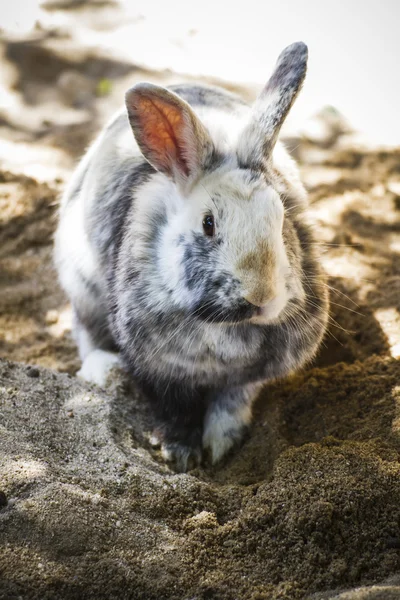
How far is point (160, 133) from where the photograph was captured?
3.15m

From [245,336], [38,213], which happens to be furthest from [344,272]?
[38,213]

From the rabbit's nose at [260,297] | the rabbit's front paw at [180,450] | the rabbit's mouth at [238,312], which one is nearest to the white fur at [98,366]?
the rabbit's front paw at [180,450]

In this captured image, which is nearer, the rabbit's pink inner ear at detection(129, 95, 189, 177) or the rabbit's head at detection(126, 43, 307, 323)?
the rabbit's head at detection(126, 43, 307, 323)

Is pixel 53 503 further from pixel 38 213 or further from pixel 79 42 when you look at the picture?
pixel 79 42

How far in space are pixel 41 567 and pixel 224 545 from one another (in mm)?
744

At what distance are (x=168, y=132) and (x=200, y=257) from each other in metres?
0.68

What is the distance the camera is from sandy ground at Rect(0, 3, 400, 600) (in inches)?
98.5

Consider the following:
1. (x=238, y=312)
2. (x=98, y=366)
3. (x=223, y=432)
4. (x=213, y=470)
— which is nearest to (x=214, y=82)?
(x=98, y=366)

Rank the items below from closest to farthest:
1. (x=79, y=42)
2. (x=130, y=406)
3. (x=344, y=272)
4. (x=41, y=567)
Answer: (x=41, y=567)
(x=130, y=406)
(x=344, y=272)
(x=79, y=42)

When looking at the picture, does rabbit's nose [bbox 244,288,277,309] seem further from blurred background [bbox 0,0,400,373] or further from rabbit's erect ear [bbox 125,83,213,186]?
blurred background [bbox 0,0,400,373]

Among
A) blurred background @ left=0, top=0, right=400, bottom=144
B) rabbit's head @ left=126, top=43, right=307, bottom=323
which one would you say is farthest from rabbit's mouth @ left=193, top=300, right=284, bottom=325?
blurred background @ left=0, top=0, right=400, bottom=144

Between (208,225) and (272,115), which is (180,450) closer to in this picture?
(208,225)

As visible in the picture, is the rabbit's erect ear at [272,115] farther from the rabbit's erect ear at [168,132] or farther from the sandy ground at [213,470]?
the sandy ground at [213,470]

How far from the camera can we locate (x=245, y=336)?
3.29 m
